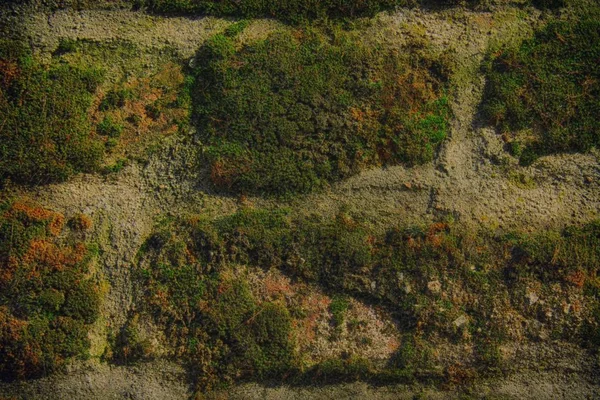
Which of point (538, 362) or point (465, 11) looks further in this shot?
point (465, 11)

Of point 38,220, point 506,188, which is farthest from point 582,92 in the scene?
point 38,220

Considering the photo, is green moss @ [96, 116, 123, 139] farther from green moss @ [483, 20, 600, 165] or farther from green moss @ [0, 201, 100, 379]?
green moss @ [483, 20, 600, 165]

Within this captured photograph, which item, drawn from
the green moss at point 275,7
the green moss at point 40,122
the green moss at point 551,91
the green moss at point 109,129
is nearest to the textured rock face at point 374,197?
the green moss at point 275,7

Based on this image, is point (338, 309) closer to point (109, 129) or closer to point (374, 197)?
point (374, 197)

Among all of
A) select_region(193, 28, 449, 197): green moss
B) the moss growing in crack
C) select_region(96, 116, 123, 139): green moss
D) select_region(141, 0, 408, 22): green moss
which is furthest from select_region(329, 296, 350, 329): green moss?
select_region(141, 0, 408, 22): green moss

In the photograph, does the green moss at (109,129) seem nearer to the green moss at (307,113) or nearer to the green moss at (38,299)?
the green moss at (307,113)

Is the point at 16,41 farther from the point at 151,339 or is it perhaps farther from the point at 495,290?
the point at 495,290
